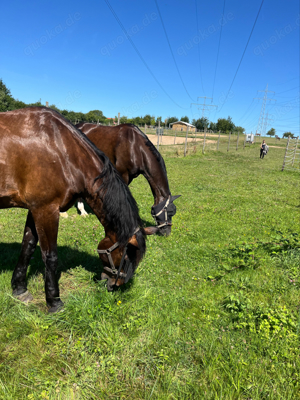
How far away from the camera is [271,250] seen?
4195mm

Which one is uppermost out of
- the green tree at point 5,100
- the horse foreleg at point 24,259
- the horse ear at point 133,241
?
the green tree at point 5,100

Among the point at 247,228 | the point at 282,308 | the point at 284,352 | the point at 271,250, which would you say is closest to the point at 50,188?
the point at 284,352

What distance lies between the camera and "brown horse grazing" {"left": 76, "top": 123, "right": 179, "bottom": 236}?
4.62 meters

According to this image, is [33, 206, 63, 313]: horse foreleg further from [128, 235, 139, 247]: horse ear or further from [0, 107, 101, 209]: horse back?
[128, 235, 139, 247]: horse ear

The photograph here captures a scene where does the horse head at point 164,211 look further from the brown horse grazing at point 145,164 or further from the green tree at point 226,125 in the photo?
the green tree at point 226,125

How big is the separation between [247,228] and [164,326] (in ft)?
12.0

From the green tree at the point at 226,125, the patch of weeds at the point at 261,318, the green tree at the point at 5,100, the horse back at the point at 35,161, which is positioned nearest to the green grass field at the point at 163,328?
the patch of weeds at the point at 261,318

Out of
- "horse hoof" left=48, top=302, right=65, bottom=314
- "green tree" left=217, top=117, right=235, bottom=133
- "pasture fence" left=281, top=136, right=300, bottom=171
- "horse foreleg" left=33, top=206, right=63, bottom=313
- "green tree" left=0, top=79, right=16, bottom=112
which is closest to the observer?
"horse foreleg" left=33, top=206, right=63, bottom=313

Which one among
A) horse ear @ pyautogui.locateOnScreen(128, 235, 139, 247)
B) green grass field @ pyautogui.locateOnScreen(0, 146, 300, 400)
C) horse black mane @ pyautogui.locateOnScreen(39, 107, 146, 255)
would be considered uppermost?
horse black mane @ pyautogui.locateOnScreen(39, 107, 146, 255)

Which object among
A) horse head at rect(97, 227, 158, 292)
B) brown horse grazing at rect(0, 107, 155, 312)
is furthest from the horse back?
horse head at rect(97, 227, 158, 292)

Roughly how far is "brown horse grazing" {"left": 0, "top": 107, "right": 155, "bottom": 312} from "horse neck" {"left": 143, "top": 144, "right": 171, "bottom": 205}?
2.11 m

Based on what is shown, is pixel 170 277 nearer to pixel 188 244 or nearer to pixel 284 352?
pixel 188 244

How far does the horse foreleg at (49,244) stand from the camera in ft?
7.93

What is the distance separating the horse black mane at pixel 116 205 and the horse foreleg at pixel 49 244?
0.55m
